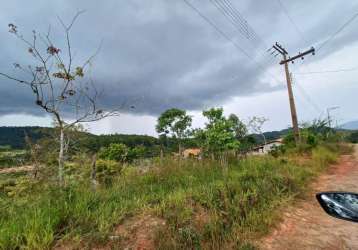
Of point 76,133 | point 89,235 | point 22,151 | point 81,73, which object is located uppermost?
point 81,73

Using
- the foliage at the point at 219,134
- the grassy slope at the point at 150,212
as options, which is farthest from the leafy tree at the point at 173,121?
the grassy slope at the point at 150,212

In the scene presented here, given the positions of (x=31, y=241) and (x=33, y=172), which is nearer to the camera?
(x=31, y=241)

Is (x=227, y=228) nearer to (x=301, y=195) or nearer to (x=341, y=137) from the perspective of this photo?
(x=301, y=195)

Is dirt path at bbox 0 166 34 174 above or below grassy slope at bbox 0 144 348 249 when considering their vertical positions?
above

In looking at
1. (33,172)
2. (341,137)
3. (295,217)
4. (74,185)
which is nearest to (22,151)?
(33,172)

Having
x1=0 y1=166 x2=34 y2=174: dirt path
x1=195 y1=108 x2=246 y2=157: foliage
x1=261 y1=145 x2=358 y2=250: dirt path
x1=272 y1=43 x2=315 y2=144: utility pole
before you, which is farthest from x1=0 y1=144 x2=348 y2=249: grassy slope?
x1=272 y1=43 x2=315 y2=144: utility pole

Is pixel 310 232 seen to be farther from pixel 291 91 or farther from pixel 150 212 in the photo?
pixel 291 91

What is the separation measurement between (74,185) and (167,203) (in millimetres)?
1881

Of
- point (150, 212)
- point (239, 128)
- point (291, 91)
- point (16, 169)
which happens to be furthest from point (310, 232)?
point (239, 128)

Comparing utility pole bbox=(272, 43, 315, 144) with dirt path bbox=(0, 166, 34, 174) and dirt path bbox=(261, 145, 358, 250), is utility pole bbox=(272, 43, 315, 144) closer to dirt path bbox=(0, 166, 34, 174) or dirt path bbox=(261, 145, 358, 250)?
dirt path bbox=(261, 145, 358, 250)

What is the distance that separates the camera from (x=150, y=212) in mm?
3723

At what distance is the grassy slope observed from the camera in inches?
Result: 110

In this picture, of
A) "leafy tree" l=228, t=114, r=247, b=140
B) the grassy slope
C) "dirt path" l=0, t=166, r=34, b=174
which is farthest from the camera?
"leafy tree" l=228, t=114, r=247, b=140

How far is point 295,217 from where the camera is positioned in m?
4.45
